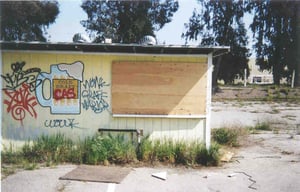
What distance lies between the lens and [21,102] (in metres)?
8.45

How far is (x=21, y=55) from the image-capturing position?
838 centimetres

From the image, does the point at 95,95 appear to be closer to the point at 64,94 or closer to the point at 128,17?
the point at 64,94

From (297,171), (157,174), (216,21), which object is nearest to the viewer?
(157,174)

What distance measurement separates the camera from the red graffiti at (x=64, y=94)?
841cm

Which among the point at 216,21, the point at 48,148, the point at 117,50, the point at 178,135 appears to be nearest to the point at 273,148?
the point at 178,135

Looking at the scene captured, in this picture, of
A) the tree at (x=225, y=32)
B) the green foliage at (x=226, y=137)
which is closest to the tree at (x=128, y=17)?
the tree at (x=225, y=32)

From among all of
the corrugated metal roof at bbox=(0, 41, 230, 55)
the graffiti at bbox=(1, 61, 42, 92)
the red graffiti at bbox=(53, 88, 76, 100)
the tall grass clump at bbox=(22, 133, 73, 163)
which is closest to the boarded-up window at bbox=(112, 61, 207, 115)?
the corrugated metal roof at bbox=(0, 41, 230, 55)

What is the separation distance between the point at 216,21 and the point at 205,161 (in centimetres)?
3863

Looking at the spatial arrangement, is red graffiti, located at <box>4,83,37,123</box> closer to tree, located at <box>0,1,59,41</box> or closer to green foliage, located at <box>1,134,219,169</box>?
green foliage, located at <box>1,134,219,169</box>

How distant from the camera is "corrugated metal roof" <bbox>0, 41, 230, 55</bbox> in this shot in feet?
25.4

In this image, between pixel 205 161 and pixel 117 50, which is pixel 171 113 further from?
pixel 117 50

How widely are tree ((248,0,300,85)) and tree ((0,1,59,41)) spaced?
24.1m

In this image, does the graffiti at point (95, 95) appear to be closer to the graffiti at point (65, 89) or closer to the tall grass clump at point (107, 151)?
the graffiti at point (65, 89)

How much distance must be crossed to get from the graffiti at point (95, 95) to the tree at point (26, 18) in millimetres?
26756
